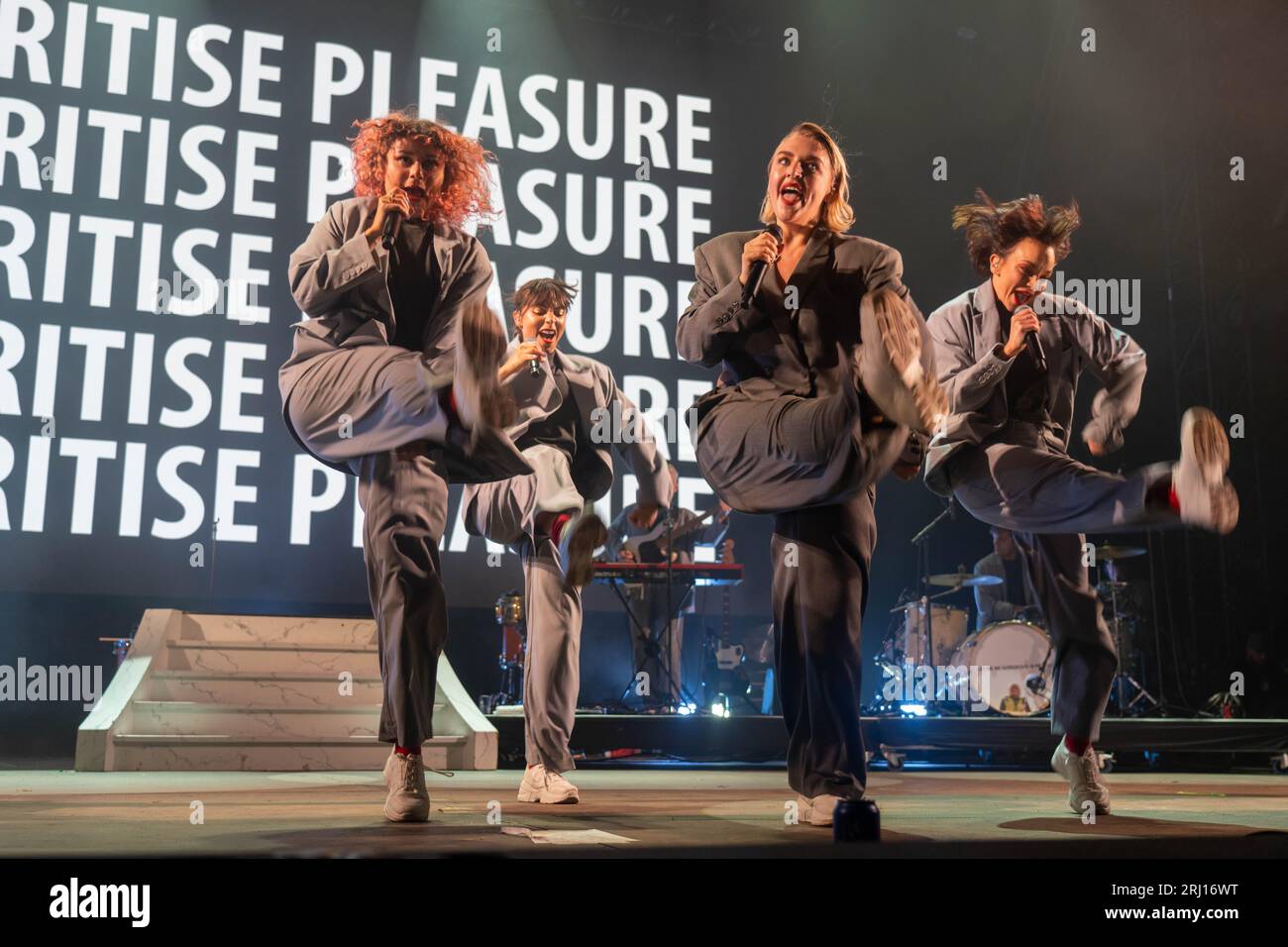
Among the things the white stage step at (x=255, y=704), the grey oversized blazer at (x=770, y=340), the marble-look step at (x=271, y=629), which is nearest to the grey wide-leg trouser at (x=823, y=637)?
the grey oversized blazer at (x=770, y=340)

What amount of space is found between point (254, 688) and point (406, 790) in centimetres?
402

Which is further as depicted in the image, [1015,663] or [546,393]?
[1015,663]

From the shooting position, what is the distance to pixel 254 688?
612cm

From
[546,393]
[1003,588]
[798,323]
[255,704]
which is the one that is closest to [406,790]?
[798,323]

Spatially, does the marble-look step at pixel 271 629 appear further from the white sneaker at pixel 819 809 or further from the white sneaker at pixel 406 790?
the white sneaker at pixel 819 809

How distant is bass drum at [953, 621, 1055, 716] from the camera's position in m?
7.86

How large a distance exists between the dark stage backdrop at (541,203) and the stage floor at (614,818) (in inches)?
123

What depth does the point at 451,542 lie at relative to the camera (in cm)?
858

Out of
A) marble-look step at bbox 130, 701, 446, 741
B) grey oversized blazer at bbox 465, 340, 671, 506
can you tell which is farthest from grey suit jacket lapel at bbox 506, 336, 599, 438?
marble-look step at bbox 130, 701, 446, 741

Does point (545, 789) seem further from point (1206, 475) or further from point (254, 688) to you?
point (254, 688)

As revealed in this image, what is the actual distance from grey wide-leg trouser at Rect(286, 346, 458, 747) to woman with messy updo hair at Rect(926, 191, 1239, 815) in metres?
1.50

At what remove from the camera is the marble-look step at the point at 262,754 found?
215 inches
